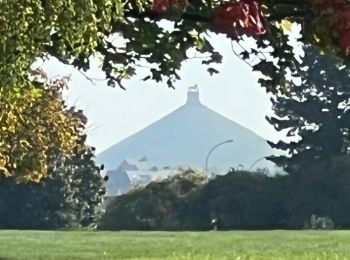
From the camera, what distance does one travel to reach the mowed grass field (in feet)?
66.1

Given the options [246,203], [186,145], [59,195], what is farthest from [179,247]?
[186,145]

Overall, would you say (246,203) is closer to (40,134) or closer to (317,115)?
(317,115)

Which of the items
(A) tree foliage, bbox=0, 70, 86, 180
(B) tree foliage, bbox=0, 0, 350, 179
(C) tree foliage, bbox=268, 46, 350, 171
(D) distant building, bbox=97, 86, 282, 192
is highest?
(D) distant building, bbox=97, 86, 282, 192

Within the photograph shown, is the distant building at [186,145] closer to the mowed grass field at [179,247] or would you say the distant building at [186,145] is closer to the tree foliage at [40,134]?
the tree foliage at [40,134]

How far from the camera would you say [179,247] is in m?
24.0

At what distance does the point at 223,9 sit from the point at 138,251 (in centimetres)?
1665

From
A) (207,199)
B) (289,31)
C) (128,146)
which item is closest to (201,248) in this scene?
(289,31)

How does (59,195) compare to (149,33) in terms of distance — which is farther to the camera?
(59,195)

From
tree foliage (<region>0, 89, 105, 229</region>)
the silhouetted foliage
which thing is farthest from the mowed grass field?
the silhouetted foliage

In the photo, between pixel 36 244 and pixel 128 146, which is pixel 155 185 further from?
pixel 128 146

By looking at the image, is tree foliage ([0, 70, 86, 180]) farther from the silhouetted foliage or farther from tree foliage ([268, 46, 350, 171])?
tree foliage ([268, 46, 350, 171])

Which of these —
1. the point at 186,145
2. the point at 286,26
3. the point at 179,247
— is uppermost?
the point at 186,145

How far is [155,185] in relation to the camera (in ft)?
170

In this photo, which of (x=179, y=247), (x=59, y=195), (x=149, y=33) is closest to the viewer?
(x=149, y=33)
